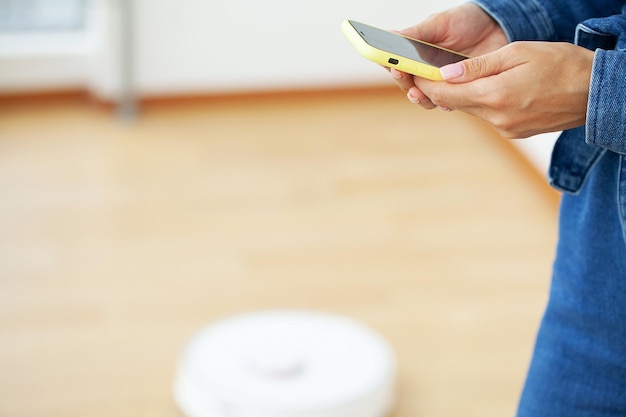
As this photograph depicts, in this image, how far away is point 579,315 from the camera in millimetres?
938

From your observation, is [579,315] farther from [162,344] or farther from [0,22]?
[0,22]

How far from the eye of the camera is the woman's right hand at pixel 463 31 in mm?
989

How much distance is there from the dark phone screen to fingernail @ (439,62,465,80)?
0.04 m

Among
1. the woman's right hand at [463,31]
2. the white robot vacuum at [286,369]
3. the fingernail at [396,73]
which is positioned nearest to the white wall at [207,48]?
the white robot vacuum at [286,369]

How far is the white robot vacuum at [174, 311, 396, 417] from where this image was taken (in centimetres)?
157

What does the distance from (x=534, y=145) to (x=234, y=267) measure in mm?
958

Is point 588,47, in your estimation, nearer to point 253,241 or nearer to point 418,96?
point 418,96

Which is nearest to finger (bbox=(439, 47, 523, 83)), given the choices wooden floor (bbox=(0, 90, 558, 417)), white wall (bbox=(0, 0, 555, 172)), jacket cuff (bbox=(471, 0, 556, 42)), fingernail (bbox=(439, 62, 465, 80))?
fingernail (bbox=(439, 62, 465, 80))

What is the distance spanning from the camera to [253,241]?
7.41ft

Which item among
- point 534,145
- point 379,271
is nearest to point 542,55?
point 379,271

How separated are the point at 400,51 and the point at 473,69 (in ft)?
0.28

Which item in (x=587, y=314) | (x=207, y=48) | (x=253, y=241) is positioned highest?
(x=587, y=314)

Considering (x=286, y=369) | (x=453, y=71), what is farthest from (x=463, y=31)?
(x=286, y=369)

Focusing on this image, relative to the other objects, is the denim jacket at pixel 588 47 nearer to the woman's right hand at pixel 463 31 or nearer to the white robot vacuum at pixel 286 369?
the woman's right hand at pixel 463 31
